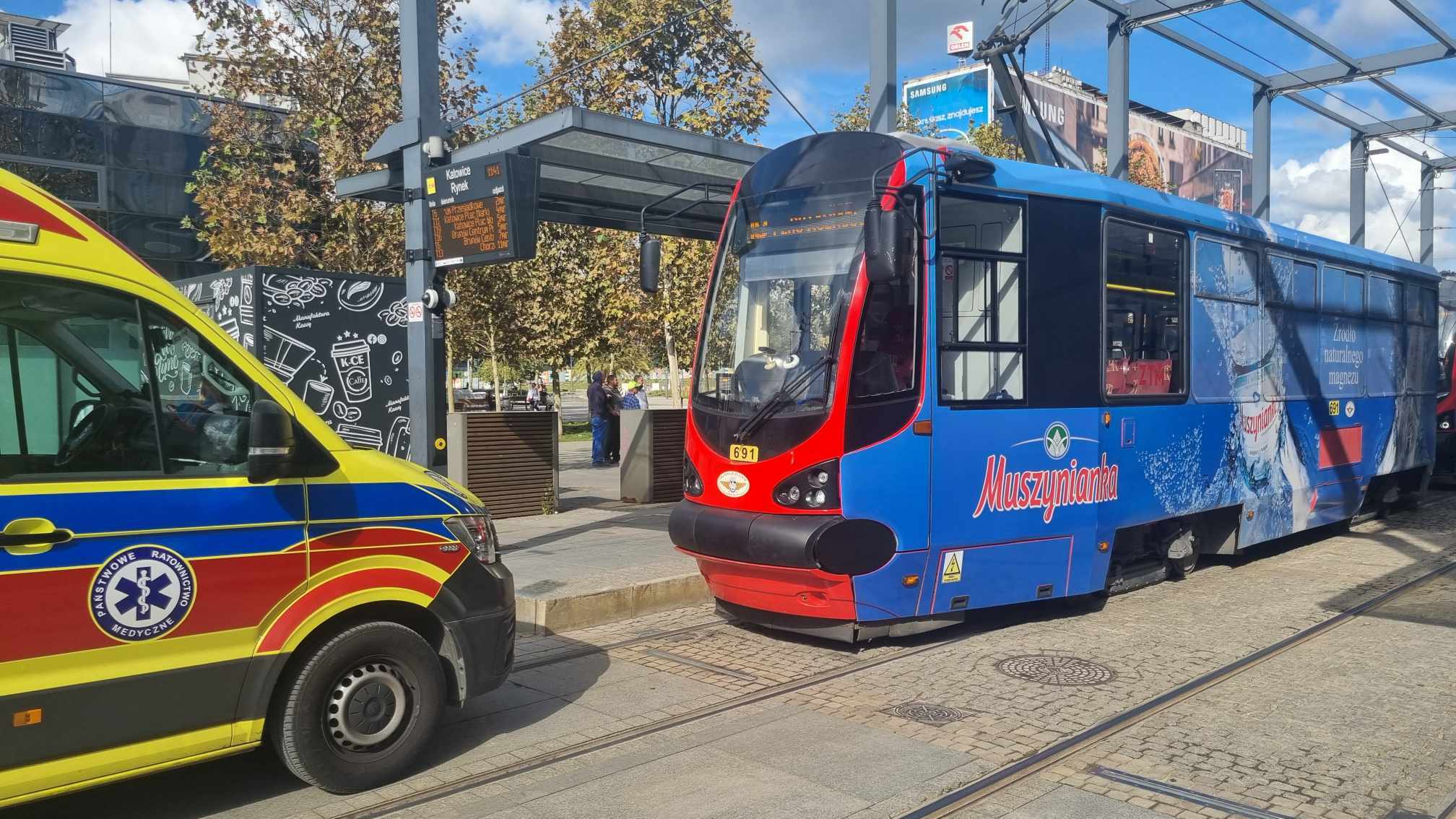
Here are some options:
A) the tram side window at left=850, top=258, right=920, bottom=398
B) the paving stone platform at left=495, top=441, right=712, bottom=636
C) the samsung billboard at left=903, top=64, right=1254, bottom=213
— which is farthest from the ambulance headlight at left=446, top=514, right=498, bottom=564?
the samsung billboard at left=903, top=64, right=1254, bottom=213

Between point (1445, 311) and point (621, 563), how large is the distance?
16479mm

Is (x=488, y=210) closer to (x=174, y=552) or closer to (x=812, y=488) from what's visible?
(x=812, y=488)

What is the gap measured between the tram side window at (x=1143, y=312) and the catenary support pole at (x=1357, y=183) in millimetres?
21000

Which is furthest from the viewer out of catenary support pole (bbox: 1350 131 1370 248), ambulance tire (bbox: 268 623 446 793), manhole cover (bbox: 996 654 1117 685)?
catenary support pole (bbox: 1350 131 1370 248)

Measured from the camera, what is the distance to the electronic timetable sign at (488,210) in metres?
→ 8.93

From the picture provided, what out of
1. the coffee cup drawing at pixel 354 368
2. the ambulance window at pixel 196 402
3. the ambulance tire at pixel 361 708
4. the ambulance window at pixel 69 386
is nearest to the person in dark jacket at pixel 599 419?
the coffee cup drawing at pixel 354 368

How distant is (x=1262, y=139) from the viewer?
23266mm

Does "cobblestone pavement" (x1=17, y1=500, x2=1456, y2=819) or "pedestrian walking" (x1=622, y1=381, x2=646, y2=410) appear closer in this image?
"cobblestone pavement" (x1=17, y1=500, x2=1456, y2=819)

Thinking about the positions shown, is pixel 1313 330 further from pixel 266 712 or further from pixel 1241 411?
pixel 266 712

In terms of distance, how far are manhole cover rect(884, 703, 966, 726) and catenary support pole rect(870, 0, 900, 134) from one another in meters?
6.76

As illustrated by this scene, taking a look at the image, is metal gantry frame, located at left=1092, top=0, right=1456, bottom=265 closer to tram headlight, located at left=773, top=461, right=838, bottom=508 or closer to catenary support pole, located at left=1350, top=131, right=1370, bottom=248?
catenary support pole, located at left=1350, top=131, right=1370, bottom=248

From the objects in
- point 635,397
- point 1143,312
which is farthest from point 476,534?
point 635,397

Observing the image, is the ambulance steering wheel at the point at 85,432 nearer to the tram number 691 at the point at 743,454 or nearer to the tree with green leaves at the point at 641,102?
the tram number 691 at the point at 743,454

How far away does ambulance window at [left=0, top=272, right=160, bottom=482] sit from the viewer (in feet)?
14.0
